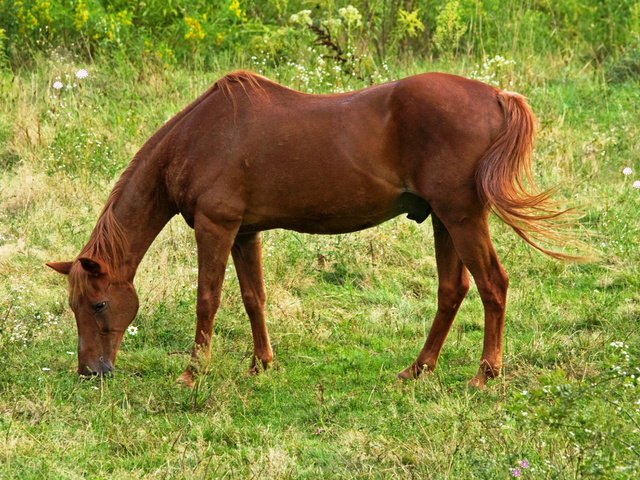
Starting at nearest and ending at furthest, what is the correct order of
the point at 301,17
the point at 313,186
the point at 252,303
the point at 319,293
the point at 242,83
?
the point at 313,186 < the point at 242,83 < the point at 252,303 < the point at 319,293 < the point at 301,17

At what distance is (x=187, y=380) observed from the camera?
18.2 ft

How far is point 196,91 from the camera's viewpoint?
381 inches

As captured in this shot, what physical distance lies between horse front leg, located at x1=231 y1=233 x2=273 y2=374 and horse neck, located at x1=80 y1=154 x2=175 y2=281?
494mm

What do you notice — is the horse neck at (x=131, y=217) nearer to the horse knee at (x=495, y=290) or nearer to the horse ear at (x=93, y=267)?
the horse ear at (x=93, y=267)

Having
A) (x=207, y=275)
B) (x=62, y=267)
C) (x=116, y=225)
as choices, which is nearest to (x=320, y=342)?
(x=207, y=275)

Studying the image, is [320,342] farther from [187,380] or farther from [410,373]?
[187,380]

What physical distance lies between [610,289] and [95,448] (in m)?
3.47

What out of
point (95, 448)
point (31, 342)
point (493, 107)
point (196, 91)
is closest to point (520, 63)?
point (196, 91)

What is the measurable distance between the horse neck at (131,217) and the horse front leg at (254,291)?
494 millimetres

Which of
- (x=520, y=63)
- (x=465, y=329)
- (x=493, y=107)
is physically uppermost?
(x=493, y=107)

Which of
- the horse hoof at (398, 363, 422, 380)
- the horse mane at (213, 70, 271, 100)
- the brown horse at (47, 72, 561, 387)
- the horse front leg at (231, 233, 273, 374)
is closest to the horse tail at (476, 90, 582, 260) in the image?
the brown horse at (47, 72, 561, 387)

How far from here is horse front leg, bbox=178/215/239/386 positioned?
5.53 meters

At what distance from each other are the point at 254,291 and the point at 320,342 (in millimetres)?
527

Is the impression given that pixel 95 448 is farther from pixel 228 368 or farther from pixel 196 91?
pixel 196 91
